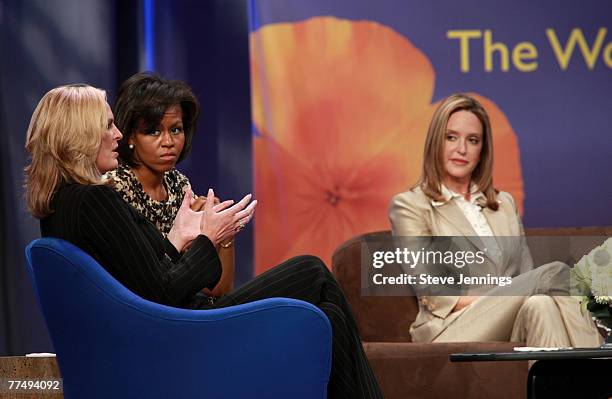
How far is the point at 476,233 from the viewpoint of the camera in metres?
4.64

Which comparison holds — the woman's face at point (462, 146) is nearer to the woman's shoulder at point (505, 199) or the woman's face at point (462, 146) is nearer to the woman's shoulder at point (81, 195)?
the woman's shoulder at point (505, 199)

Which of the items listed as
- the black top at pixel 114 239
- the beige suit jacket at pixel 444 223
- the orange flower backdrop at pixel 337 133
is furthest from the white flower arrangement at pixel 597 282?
the orange flower backdrop at pixel 337 133

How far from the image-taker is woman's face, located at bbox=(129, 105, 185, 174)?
3.48 m

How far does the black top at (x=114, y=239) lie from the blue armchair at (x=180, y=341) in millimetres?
49

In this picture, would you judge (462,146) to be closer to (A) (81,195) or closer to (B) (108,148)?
(B) (108,148)

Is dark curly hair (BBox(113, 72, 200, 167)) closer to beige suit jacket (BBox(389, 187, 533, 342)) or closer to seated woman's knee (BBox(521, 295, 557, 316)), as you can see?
beige suit jacket (BBox(389, 187, 533, 342))

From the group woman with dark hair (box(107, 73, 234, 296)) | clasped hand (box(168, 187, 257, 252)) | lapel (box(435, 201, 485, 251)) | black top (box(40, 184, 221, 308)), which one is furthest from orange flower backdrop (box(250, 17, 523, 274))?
black top (box(40, 184, 221, 308))

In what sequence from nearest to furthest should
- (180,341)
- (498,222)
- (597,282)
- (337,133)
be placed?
(180,341)
(597,282)
(498,222)
(337,133)

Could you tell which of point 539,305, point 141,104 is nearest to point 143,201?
→ point 141,104

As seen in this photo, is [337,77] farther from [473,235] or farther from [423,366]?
[423,366]

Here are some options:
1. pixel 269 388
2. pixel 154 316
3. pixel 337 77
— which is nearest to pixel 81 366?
pixel 154 316

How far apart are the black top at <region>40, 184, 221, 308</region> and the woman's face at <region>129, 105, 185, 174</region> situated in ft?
2.88

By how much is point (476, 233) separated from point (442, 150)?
0.46 meters

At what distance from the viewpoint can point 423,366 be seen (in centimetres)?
388
